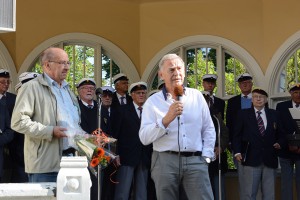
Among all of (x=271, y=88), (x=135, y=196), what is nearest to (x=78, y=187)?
(x=135, y=196)

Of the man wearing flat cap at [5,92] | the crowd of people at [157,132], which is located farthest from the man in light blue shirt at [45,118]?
the man wearing flat cap at [5,92]

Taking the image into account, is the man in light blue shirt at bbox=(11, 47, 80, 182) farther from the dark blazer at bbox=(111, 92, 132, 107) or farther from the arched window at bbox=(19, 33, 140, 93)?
the arched window at bbox=(19, 33, 140, 93)

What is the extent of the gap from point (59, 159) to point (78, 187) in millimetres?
743

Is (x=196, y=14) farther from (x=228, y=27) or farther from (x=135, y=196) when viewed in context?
(x=135, y=196)

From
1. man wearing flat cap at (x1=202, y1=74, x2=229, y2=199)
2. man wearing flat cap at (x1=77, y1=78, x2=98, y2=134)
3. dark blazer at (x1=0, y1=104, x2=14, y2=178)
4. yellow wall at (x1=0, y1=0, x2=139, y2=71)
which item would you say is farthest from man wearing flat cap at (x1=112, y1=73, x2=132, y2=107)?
yellow wall at (x1=0, y1=0, x2=139, y2=71)

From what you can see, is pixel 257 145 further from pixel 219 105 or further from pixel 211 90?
pixel 211 90

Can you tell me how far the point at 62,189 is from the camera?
524cm

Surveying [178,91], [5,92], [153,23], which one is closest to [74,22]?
[153,23]

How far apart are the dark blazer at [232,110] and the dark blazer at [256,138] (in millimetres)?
571

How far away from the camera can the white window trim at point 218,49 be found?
12.0 m

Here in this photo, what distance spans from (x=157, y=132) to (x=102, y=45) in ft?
21.5

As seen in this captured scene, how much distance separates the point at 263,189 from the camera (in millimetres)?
10227

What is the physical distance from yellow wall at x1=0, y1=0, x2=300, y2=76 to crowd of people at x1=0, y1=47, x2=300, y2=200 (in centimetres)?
121

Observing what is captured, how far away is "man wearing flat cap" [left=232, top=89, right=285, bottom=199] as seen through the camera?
33.3ft
